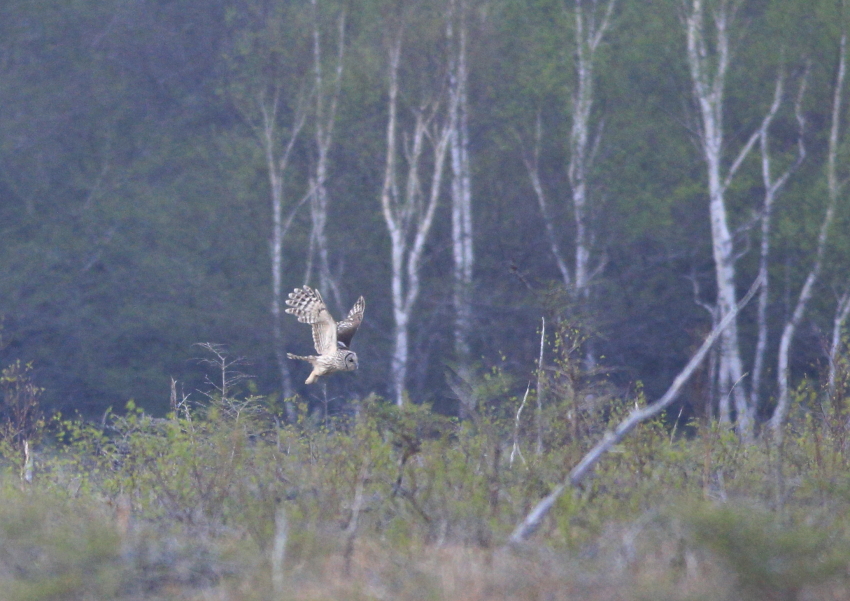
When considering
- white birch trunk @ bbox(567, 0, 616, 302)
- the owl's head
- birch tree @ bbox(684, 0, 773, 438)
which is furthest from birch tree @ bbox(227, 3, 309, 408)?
the owl's head

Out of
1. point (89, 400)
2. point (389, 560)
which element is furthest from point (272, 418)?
point (89, 400)

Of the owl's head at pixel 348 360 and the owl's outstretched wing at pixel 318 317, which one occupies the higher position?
the owl's outstretched wing at pixel 318 317

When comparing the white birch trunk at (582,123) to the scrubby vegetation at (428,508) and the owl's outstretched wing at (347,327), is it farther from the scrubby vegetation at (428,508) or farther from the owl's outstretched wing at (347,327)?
the scrubby vegetation at (428,508)

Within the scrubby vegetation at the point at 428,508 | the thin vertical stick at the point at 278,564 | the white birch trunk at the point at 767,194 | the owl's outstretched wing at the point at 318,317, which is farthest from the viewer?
the white birch trunk at the point at 767,194

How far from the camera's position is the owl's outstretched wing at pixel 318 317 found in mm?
7422

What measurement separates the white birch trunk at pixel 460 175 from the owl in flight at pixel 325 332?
9055 mm

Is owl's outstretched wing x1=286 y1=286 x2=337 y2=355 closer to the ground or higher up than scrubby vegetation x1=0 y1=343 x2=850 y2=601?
higher up

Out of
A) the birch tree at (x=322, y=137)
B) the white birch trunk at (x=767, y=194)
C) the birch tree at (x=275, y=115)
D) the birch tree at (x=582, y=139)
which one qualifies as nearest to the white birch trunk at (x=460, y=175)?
the birch tree at (x=582, y=139)

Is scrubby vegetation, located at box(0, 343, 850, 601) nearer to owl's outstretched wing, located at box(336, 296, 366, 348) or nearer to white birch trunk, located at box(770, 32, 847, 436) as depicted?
owl's outstretched wing, located at box(336, 296, 366, 348)

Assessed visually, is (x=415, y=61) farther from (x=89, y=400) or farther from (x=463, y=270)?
(x=89, y=400)

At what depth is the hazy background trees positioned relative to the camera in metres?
16.6

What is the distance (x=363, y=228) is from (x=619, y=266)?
4318mm

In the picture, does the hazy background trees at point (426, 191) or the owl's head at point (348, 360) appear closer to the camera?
the owl's head at point (348, 360)

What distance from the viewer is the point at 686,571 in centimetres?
505
